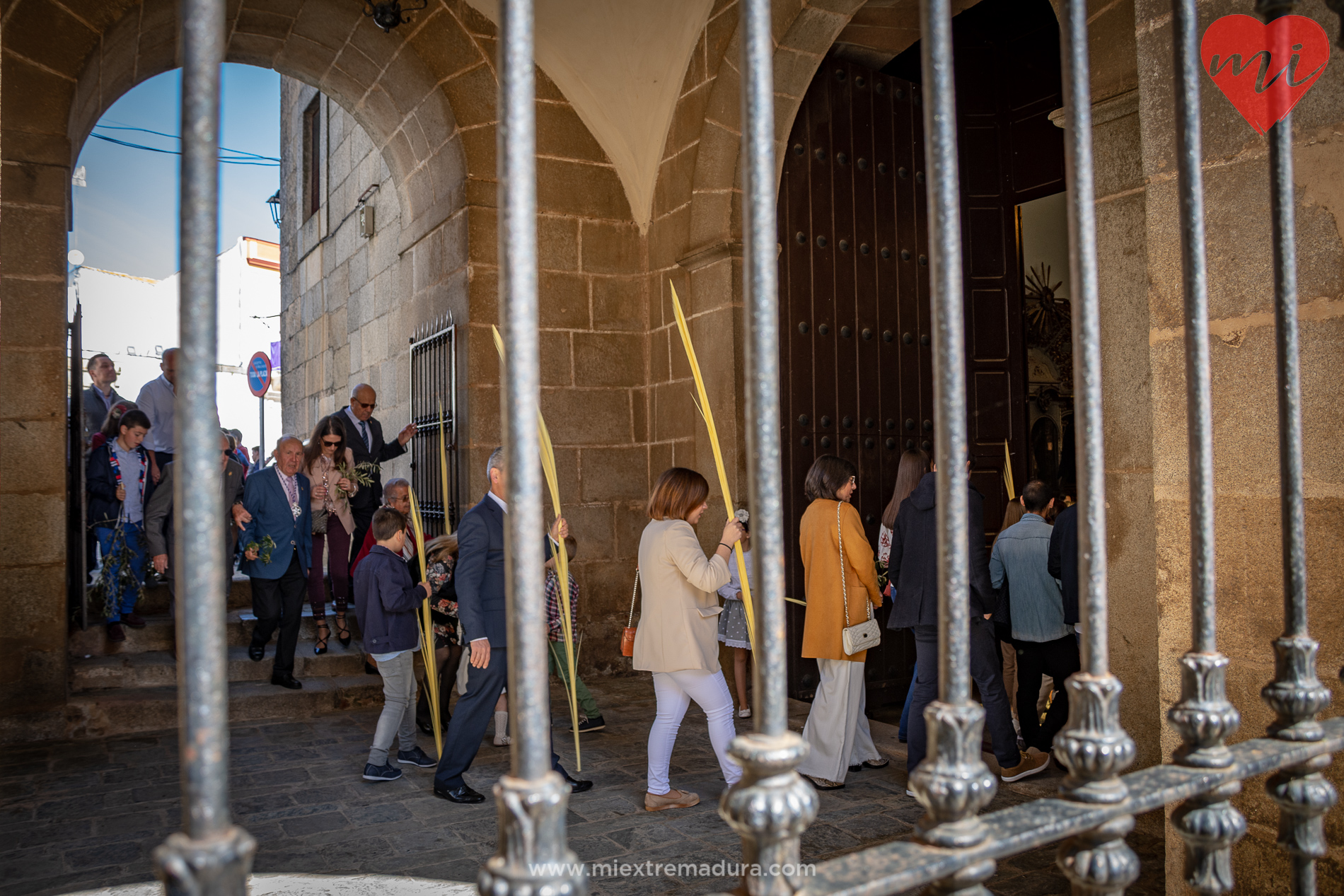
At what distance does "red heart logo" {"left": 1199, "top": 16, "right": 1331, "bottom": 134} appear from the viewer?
2.24m

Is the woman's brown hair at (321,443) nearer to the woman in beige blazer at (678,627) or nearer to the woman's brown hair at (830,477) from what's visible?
the woman in beige blazer at (678,627)

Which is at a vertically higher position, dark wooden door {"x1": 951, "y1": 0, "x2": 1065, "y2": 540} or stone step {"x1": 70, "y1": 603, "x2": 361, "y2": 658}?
dark wooden door {"x1": 951, "y1": 0, "x2": 1065, "y2": 540}

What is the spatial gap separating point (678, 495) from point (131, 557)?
169 inches

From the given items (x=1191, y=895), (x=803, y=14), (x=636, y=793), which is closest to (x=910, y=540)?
(x=636, y=793)

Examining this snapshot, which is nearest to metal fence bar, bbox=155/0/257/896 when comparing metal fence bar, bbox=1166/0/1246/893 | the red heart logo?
metal fence bar, bbox=1166/0/1246/893

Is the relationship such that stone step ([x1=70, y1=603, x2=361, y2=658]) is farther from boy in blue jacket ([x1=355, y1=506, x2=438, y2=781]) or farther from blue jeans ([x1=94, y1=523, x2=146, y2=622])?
boy in blue jacket ([x1=355, y1=506, x2=438, y2=781])

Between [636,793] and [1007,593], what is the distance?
213 centimetres

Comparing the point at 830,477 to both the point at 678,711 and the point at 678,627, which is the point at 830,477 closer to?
the point at 678,627

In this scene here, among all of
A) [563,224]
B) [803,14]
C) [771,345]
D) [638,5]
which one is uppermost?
[638,5]

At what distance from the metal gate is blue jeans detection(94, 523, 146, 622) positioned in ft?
6.34

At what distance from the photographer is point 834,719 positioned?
4.45 meters

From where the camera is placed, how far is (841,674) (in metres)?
4.48

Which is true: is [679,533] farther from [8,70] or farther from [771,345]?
[8,70]

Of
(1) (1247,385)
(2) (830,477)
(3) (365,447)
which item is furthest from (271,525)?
(1) (1247,385)
